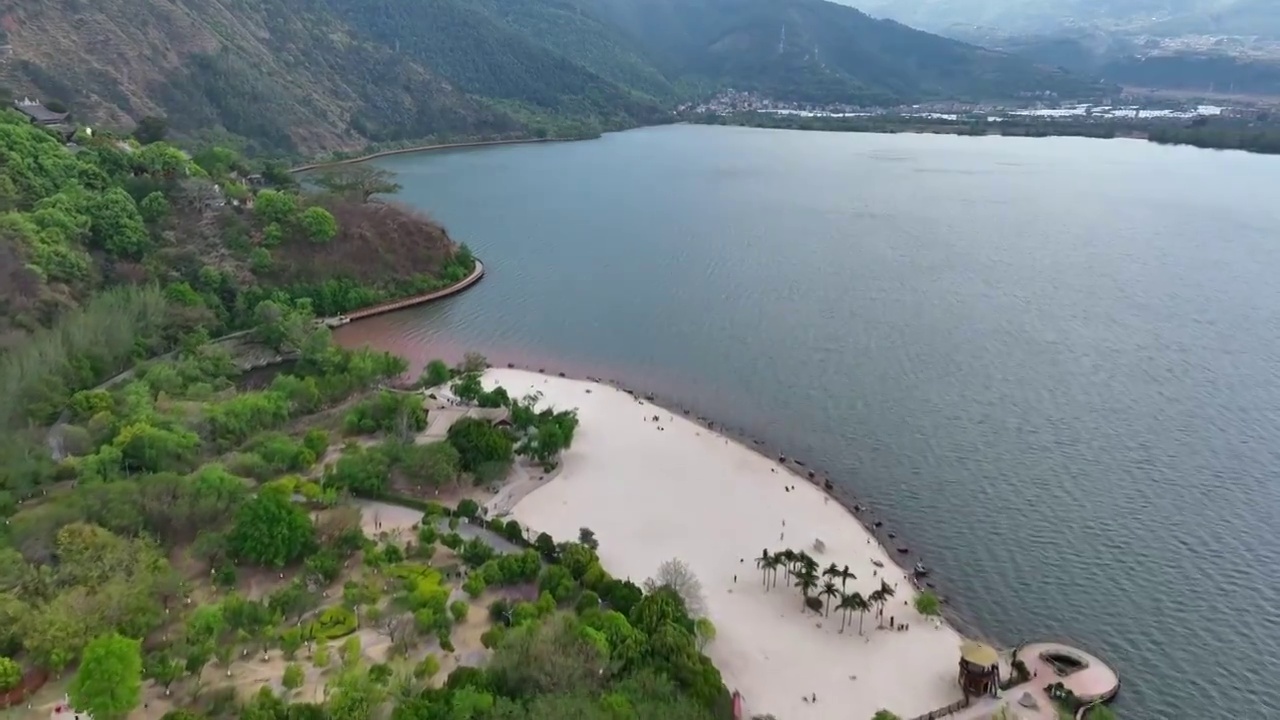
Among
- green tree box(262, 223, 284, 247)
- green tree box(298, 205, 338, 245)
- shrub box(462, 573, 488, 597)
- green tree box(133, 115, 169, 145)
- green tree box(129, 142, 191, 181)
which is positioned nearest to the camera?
Result: shrub box(462, 573, 488, 597)

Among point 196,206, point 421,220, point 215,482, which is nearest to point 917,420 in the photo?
point 215,482

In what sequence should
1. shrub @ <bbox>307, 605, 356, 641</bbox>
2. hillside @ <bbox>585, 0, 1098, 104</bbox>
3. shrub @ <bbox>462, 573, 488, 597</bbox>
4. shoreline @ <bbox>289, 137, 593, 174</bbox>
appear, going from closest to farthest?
1. shrub @ <bbox>307, 605, 356, 641</bbox>
2. shrub @ <bbox>462, 573, 488, 597</bbox>
3. shoreline @ <bbox>289, 137, 593, 174</bbox>
4. hillside @ <bbox>585, 0, 1098, 104</bbox>

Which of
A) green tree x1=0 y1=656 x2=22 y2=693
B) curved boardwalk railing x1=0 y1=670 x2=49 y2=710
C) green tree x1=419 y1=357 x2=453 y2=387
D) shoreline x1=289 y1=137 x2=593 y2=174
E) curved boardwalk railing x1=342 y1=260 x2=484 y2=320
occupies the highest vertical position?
green tree x1=0 y1=656 x2=22 y2=693

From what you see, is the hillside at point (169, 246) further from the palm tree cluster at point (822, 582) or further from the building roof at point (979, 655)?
the building roof at point (979, 655)

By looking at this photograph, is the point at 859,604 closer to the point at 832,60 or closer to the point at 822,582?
the point at 822,582

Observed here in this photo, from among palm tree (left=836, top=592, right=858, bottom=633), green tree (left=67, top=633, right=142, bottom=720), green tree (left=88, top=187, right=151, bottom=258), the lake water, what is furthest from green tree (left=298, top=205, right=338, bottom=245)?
palm tree (left=836, top=592, right=858, bottom=633)

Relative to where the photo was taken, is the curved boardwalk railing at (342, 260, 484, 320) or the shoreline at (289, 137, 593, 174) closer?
the curved boardwalk railing at (342, 260, 484, 320)

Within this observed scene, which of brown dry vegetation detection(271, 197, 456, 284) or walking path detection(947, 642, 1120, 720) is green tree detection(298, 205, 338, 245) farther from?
walking path detection(947, 642, 1120, 720)

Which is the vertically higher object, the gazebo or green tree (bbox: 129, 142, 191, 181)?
green tree (bbox: 129, 142, 191, 181)
